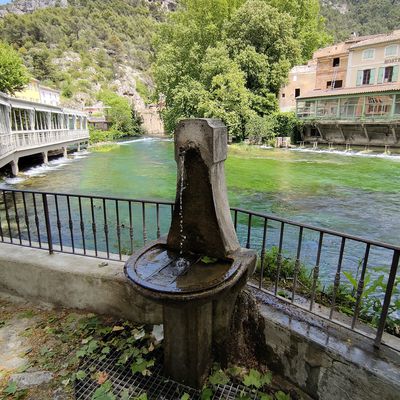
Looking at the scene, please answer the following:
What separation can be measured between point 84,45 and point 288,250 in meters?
90.3

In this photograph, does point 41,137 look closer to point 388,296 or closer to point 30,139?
point 30,139

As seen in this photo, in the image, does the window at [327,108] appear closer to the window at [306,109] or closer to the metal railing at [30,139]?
the window at [306,109]

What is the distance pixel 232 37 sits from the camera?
32156mm

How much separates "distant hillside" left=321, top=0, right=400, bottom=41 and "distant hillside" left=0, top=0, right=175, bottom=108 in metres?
51.0

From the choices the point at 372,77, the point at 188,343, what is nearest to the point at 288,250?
the point at 188,343

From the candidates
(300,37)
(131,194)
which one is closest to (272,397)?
(131,194)

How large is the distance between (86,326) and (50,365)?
0.50m

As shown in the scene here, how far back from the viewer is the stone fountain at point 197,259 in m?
2.41

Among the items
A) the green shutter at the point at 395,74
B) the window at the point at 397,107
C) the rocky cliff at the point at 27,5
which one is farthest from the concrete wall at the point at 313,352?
the rocky cliff at the point at 27,5

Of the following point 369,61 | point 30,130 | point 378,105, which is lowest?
point 30,130

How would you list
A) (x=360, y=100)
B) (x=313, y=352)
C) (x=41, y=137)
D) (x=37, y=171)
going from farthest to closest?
(x=360, y=100) → (x=41, y=137) → (x=37, y=171) → (x=313, y=352)

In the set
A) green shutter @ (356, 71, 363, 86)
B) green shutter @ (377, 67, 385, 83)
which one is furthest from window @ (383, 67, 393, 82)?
green shutter @ (356, 71, 363, 86)

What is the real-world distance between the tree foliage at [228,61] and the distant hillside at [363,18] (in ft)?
163

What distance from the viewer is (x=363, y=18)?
281 ft
